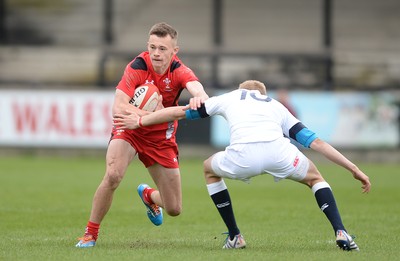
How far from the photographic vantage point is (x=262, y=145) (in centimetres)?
830

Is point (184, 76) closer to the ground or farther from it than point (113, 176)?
farther from it

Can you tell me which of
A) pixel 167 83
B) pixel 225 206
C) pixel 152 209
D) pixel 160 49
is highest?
pixel 160 49

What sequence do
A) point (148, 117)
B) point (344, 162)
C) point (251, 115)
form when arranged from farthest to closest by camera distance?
point (148, 117) < point (251, 115) < point (344, 162)

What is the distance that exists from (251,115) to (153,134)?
1.40 metres

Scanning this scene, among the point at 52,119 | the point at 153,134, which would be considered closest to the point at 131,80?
the point at 153,134

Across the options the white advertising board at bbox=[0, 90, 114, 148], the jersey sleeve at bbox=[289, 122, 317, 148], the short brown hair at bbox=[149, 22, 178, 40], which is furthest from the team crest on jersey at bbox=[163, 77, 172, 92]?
the white advertising board at bbox=[0, 90, 114, 148]

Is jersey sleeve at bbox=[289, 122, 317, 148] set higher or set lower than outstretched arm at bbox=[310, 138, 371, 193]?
higher

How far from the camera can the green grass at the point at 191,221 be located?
8.50 m

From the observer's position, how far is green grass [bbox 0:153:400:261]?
850 cm

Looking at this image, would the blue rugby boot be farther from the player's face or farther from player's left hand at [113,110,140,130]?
the player's face

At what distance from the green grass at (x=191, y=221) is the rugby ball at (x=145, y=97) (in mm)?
1403

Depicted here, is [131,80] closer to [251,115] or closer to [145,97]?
[145,97]

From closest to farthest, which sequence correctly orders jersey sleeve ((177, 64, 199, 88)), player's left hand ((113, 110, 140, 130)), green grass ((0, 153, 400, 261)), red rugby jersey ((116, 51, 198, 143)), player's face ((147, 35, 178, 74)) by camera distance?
1. green grass ((0, 153, 400, 261))
2. player's left hand ((113, 110, 140, 130))
3. player's face ((147, 35, 178, 74))
4. red rugby jersey ((116, 51, 198, 143))
5. jersey sleeve ((177, 64, 199, 88))

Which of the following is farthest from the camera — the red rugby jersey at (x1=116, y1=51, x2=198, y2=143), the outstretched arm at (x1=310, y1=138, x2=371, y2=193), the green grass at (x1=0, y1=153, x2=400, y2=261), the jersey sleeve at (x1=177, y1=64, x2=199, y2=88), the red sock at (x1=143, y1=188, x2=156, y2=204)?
the red sock at (x1=143, y1=188, x2=156, y2=204)
